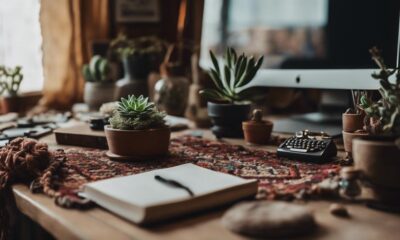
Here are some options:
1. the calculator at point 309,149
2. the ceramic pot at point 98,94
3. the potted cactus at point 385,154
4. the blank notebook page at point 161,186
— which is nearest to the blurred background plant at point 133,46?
the ceramic pot at point 98,94

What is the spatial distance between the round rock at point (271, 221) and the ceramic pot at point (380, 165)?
0.15 m

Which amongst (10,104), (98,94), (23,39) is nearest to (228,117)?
(98,94)

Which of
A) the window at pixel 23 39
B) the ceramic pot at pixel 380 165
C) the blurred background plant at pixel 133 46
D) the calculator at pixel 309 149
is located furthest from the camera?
the window at pixel 23 39

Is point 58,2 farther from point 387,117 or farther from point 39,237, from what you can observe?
point 387,117

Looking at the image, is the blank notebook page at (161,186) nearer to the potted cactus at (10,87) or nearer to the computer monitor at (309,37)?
the computer monitor at (309,37)

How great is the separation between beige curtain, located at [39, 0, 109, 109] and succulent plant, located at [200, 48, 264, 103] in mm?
917

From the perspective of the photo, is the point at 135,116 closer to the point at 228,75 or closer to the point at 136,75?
the point at 228,75

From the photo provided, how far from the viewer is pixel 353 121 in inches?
38.3

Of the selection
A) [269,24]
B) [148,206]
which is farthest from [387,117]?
[269,24]

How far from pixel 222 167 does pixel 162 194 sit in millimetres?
272

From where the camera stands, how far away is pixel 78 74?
197 cm

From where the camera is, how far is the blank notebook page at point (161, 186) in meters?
0.64

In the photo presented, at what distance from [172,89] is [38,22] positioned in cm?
72

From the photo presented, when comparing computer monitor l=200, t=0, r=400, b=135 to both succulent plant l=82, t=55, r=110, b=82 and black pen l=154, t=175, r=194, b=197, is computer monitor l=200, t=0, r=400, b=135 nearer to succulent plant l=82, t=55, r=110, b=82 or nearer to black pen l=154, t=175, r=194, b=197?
succulent plant l=82, t=55, r=110, b=82
